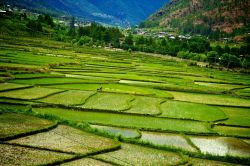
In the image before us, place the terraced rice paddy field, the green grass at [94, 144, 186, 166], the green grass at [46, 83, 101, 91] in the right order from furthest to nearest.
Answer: the green grass at [46, 83, 101, 91]
the terraced rice paddy field
the green grass at [94, 144, 186, 166]

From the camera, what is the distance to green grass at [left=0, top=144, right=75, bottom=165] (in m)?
18.4

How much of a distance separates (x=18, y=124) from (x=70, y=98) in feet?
36.7

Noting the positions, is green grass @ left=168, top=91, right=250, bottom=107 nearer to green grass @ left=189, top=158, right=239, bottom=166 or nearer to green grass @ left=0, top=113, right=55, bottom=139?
green grass @ left=189, top=158, right=239, bottom=166

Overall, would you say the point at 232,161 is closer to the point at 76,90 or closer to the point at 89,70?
the point at 76,90

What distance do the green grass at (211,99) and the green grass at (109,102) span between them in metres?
7.42

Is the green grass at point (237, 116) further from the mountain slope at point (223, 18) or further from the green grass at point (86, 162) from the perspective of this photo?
the mountain slope at point (223, 18)

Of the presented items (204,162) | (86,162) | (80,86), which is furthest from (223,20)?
(86,162)

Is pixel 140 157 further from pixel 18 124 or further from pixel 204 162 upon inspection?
pixel 18 124

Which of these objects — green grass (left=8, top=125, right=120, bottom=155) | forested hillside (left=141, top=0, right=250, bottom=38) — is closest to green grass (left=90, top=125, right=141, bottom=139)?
green grass (left=8, top=125, right=120, bottom=155)

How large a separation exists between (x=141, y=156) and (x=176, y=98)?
69.6 feet

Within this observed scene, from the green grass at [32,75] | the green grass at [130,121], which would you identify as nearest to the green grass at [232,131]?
the green grass at [130,121]

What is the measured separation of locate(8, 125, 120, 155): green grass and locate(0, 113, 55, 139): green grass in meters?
0.60

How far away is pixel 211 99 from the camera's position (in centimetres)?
4416

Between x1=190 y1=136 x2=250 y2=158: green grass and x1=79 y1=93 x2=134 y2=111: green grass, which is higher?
x1=79 y1=93 x2=134 y2=111: green grass
